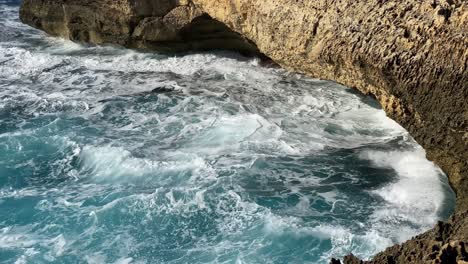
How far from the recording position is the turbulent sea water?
9.52 metres

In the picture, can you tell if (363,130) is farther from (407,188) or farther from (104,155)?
(104,155)

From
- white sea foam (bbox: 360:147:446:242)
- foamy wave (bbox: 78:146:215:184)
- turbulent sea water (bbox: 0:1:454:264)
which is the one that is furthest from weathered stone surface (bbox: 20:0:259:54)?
white sea foam (bbox: 360:147:446:242)

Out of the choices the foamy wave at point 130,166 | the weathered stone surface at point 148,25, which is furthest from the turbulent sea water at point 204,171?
the weathered stone surface at point 148,25

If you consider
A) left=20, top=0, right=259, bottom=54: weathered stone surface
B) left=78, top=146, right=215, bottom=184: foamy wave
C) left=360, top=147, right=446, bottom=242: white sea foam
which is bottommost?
left=78, top=146, right=215, bottom=184: foamy wave

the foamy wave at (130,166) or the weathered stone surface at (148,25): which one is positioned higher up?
the weathered stone surface at (148,25)

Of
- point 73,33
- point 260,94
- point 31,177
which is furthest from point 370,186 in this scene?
point 73,33

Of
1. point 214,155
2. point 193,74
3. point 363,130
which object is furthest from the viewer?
point 193,74

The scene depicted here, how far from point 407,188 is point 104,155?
6.32 metres

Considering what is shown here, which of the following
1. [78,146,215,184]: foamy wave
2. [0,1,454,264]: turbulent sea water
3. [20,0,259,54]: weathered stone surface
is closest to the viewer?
[0,1,454,264]: turbulent sea water

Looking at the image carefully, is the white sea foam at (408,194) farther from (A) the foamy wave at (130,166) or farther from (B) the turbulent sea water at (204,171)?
(A) the foamy wave at (130,166)

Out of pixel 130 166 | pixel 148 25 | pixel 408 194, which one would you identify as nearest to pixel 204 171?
pixel 130 166

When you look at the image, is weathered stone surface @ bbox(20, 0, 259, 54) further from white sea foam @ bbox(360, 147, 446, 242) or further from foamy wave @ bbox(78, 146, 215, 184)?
white sea foam @ bbox(360, 147, 446, 242)

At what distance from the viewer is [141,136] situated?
13562 mm

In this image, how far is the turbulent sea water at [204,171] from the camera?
952 cm
